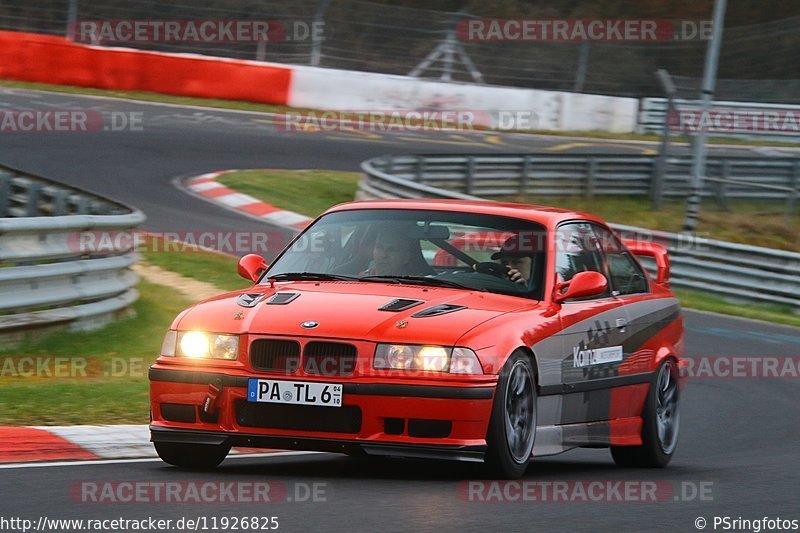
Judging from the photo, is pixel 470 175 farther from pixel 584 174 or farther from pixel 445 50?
pixel 445 50

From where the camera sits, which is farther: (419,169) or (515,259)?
(419,169)

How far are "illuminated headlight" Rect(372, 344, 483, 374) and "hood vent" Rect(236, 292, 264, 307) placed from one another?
0.77m

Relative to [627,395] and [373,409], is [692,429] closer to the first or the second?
[627,395]

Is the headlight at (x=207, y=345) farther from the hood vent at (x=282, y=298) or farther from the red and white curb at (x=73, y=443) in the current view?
the red and white curb at (x=73, y=443)

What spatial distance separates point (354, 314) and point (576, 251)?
1.81m

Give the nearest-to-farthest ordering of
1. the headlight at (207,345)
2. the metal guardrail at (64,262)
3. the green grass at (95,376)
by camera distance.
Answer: the headlight at (207,345) < the green grass at (95,376) < the metal guardrail at (64,262)

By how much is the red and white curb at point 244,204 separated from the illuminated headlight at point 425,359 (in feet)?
42.3

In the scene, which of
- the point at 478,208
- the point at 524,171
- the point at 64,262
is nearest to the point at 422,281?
the point at 478,208

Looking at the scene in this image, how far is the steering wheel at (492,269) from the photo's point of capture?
285 inches

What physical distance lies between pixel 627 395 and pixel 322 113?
23.0m

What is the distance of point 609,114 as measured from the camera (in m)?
34.5

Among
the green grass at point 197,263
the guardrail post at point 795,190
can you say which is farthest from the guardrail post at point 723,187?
the green grass at point 197,263

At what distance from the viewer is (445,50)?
31.5 meters

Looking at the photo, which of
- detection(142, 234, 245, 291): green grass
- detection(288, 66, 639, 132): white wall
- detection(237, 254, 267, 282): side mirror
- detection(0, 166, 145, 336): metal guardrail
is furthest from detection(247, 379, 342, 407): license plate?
detection(288, 66, 639, 132): white wall
